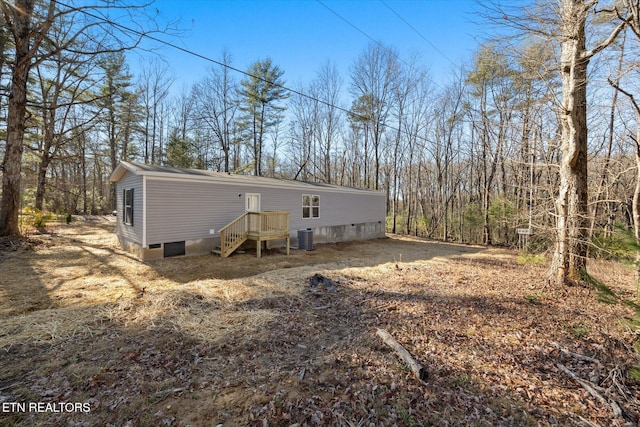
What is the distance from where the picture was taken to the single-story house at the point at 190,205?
855 centimetres

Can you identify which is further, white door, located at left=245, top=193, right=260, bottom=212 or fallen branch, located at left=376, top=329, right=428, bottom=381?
white door, located at left=245, top=193, right=260, bottom=212

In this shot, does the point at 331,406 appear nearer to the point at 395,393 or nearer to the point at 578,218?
the point at 395,393

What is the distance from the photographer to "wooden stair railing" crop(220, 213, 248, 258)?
9.56m

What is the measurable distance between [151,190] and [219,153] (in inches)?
619

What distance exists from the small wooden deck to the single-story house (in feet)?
0.69

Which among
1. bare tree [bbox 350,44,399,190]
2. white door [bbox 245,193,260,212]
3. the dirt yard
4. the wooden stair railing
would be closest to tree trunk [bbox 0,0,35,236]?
the dirt yard

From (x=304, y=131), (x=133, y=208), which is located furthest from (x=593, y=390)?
(x=304, y=131)

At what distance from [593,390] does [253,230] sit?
940cm

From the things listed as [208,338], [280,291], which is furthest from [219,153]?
[208,338]

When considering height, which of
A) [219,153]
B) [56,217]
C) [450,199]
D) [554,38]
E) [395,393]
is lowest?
[395,393]

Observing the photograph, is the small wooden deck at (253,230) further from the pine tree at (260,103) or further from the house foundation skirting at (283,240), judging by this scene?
the pine tree at (260,103)

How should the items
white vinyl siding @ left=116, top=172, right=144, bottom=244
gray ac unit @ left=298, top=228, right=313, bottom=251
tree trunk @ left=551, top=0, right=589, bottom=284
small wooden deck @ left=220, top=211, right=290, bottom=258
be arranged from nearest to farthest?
tree trunk @ left=551, top=0, right=589, bottom=284 → white vinyl siding @ left=116, top=172, right=144, bottom=244 → small wooden deck @ left=220, top=211, right=290, bottom=258 → gray ac unit @ left=298, top=228, right=313, bottom=251

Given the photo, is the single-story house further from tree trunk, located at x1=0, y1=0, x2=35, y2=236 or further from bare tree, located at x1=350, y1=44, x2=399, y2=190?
bare tree, located at x1=350, y1=44, x2=399, y2=190

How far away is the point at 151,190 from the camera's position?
8.41m
